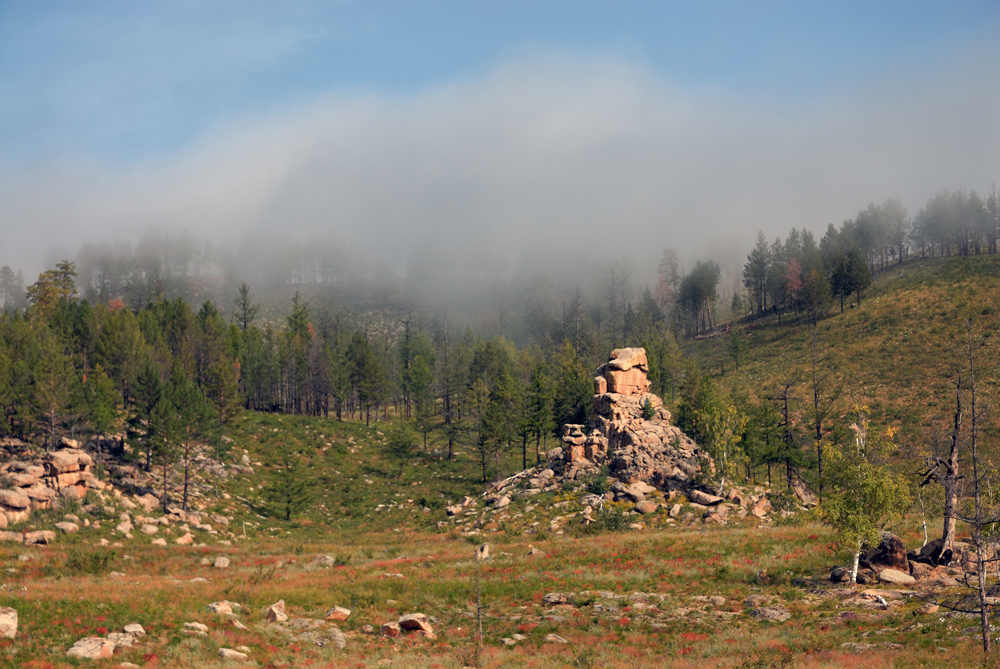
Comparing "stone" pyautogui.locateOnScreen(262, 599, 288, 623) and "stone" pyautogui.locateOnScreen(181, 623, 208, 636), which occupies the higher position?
"stone" pyautogui.locateOnScreen(181, 623, 208, 636)

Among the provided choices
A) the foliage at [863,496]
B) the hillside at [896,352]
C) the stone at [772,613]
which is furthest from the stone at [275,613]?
the hillside at [896,352]

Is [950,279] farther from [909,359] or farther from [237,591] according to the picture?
[237,591]

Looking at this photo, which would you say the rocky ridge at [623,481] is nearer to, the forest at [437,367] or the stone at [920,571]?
the forest at [437,367]

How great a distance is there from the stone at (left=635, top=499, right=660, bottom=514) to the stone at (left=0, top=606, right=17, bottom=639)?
142ft

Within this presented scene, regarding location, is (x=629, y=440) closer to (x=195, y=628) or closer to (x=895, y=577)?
(x=895, y=577)

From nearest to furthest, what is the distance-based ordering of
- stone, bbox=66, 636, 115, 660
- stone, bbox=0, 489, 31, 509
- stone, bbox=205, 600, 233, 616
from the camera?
stone, bbox=66, 636, 115, 660 → stone, bbox=205, 600, 233, 616 → stone, bbox=0, 489, 31, 509

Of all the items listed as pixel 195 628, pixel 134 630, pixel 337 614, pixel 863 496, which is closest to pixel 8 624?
pixel 134 630

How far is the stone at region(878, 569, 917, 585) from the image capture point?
2887cm

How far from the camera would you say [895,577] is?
2923cm

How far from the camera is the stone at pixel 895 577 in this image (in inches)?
1137

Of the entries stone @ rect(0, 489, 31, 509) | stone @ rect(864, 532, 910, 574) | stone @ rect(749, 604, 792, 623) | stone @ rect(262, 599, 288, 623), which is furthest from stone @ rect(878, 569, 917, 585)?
stone @ rect(0, 489, 31, 509)

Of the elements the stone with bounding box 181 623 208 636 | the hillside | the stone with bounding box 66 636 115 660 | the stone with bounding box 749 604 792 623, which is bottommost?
the stone with bounding box 749 604 792 623

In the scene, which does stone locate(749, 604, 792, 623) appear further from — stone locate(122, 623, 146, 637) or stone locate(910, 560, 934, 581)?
stone locate(122, 623, 146, 637)

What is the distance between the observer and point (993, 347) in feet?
269
